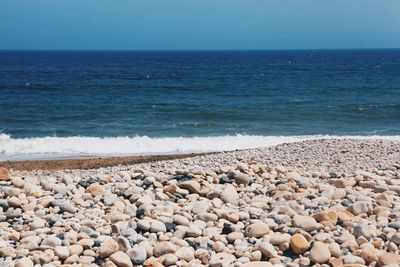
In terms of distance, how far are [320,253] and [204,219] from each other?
61.5 inches

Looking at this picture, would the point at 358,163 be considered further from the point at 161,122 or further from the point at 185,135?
the point at 161,122

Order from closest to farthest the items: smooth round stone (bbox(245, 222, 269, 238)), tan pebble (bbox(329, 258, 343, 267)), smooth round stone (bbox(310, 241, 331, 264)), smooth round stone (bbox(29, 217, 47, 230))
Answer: tan pebble (bbox(329, 258, 343, 267)), smooth round stone (bbox(310, 241, 331, 264)), smooth round stone (bbox(245, 222, 269, 238)), smooth round stone (bbox(29, 217, 47, 230))

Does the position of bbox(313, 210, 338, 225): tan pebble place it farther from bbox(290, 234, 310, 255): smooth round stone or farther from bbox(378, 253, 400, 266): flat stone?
bbox(378, 253, 400, 266): flat stone

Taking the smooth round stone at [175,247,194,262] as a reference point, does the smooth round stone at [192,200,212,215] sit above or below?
above

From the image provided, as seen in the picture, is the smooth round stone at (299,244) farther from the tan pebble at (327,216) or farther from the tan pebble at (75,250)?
the tan pebble at (75,250)

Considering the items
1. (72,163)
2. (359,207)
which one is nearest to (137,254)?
(359,207)

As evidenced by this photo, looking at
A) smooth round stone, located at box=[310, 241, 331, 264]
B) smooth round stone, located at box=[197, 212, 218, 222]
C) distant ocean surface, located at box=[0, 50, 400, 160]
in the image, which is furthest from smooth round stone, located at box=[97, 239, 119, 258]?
distant ocean surface, located at box=[0, 50, 400, 160]

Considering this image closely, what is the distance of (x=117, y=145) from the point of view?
67.6 feet

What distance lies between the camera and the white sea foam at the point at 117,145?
759 inches

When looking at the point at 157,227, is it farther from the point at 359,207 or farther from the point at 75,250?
the point at 359,207

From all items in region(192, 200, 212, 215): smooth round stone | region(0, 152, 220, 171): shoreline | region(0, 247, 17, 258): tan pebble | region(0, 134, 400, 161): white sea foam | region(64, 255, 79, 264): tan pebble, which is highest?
region(192, 200, 212, 215): smooth round stone

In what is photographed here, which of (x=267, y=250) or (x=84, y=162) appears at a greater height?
(x=267, y=250)

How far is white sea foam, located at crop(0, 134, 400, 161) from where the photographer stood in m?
19.3

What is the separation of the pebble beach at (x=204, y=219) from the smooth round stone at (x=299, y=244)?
1 cm
